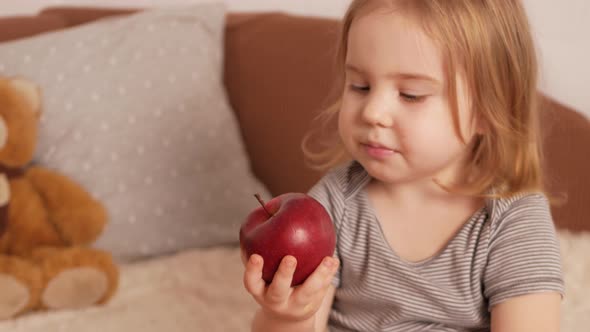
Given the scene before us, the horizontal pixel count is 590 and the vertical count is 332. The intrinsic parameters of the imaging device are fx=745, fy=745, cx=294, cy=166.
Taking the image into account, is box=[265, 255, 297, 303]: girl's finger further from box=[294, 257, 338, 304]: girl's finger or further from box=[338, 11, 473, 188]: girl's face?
box=[338, 11, 473, 188]: girl's face

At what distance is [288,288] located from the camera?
0.87 metres

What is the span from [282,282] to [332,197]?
0.93 ft

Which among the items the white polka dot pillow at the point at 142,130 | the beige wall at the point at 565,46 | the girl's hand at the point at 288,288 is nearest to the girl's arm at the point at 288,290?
the girl's hand at the point at 288,288

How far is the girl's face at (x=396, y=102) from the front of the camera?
918 millimetres

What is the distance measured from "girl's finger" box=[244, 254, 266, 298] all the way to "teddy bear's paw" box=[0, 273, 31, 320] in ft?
2.00

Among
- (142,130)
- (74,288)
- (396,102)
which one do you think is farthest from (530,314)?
(142,130)

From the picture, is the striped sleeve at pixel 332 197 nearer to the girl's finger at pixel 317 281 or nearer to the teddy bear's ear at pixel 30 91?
the girl's finger at pixel 317 281

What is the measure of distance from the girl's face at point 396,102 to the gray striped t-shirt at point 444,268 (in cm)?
12

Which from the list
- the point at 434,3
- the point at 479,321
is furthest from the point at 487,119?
the point at 479,321

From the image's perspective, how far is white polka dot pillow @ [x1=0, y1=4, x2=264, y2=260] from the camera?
1.53 meters

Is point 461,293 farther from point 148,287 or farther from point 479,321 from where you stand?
point 148,287

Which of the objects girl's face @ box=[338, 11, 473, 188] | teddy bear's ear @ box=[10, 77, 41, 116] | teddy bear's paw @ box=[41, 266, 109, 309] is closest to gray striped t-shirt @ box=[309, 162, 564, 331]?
girl's face @ box=[338, 11, 473, 188]

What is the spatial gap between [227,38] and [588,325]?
3.36 ft

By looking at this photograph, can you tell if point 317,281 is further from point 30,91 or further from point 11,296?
point 30,91
